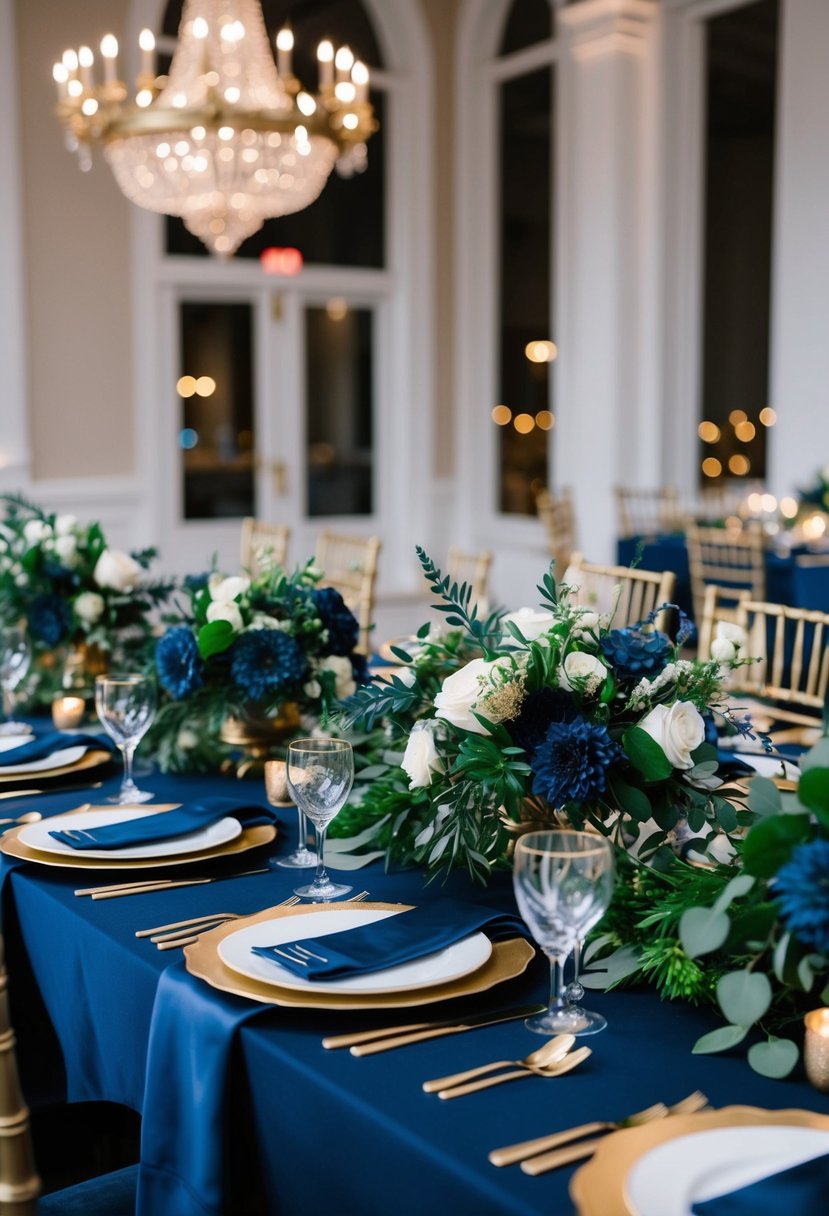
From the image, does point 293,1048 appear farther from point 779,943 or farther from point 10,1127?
point 779,943

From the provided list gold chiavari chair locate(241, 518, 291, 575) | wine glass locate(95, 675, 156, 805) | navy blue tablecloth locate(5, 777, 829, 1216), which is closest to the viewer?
navy blue tablecloth locate(5, 777, 829, 1216)

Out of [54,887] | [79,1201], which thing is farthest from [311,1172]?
[54,887]

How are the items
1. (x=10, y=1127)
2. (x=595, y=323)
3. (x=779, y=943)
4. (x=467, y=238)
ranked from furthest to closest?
(x=467, y=238) → (x=595, y=323) → (x=10, y=1127) → (x=779, y=943)

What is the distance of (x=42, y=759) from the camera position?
2.50 metres

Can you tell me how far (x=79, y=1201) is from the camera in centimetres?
169

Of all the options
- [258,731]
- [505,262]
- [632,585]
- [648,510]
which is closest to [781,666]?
[632,585]

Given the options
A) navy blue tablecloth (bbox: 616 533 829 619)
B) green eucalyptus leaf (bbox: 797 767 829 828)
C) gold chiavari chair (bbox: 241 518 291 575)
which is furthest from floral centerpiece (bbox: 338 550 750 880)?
navy blue tablecloth (bbox: 616 533 829 619)

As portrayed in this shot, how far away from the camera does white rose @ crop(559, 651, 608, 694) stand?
1646 mm

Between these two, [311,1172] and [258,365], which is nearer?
[311,1172]

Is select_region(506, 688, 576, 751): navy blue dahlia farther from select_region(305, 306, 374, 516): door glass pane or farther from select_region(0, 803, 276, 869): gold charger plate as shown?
select_region(305, 306, 374, 516): door glass pane

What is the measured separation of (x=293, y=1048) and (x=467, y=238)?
25.6ft

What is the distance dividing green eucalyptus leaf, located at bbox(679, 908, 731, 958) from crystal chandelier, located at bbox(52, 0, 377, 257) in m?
3.58

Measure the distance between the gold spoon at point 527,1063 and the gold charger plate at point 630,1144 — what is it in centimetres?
15

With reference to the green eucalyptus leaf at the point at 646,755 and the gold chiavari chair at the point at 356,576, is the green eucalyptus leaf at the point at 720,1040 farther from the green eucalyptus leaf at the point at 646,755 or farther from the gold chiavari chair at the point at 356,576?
the gold chiavari chair at the point at 356,576
